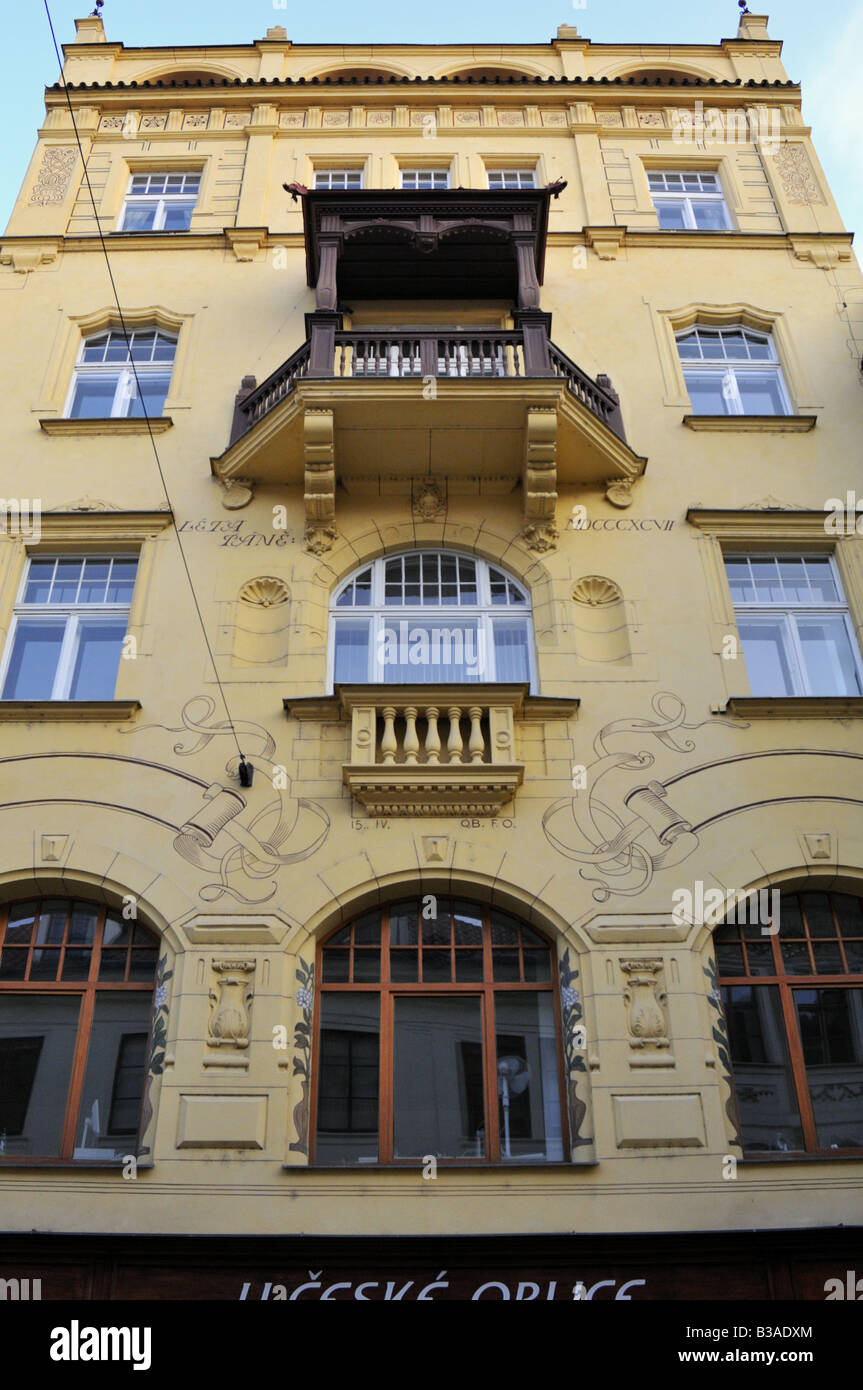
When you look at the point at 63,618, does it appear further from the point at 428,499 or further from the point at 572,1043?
the point at 572,1043

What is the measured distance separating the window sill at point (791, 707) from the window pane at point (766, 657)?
0.66m

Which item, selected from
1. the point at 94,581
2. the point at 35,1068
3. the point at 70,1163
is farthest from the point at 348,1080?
the point at 94,581

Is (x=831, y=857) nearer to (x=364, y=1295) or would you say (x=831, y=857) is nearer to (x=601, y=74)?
(x=364, y=1295)

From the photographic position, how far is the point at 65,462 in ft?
54.3

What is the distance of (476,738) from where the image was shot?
1327 cm

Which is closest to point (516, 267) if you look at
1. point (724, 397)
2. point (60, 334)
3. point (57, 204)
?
point (724, 397)

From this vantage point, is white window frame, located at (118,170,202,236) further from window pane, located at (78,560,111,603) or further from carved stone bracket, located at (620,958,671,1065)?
carved stone bracket, located at (620,958,671,1065)

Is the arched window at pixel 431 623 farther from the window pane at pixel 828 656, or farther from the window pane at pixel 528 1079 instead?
the window pane at pixel 528 1079

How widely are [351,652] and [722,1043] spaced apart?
6372 millimetres

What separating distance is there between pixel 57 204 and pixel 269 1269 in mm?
17491

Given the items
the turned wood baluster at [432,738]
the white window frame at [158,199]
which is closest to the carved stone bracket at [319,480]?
the turned wood baluster at [432,738]

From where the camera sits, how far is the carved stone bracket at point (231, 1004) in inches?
457

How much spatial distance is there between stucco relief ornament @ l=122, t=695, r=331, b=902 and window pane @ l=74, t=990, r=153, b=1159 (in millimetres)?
1377

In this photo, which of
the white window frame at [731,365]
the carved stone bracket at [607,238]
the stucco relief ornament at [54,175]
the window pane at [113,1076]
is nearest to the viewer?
the window pane at [113,1076]
